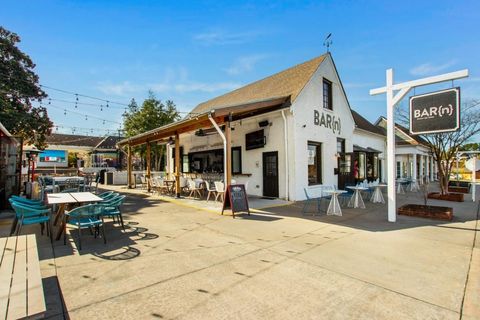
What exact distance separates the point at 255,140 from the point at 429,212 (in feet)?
21.7

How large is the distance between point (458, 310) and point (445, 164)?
11189 mm

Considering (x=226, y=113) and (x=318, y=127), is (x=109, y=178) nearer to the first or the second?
(x=226, y=113)

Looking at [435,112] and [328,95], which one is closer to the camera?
[435,112]

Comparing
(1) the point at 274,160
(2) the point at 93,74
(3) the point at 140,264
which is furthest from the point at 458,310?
(2) the point at 93,74

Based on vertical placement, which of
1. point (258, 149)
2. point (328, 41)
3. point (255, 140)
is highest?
point (328, 41)

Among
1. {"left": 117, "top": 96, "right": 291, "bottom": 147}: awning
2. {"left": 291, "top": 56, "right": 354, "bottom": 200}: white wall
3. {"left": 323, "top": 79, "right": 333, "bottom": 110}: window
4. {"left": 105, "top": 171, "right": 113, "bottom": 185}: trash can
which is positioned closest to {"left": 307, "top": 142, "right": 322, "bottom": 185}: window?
{"left": 291, "top": 56, "right": 354, "bottom": 200}: white wall

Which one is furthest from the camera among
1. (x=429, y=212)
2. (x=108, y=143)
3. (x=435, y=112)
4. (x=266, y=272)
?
(x=108, y=143)

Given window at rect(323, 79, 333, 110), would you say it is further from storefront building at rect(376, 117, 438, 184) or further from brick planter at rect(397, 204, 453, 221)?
storefront building at rect(376, 117, 438, 184)

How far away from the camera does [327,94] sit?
12547 mm

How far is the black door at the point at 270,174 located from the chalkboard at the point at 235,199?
3.22 metres

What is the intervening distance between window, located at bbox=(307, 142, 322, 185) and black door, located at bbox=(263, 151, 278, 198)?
156 centimetres

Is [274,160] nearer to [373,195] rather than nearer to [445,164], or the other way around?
[373,195]

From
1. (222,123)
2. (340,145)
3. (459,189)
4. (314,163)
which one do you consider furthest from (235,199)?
(459,189)

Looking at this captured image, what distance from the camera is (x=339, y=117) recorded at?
13102 mm
